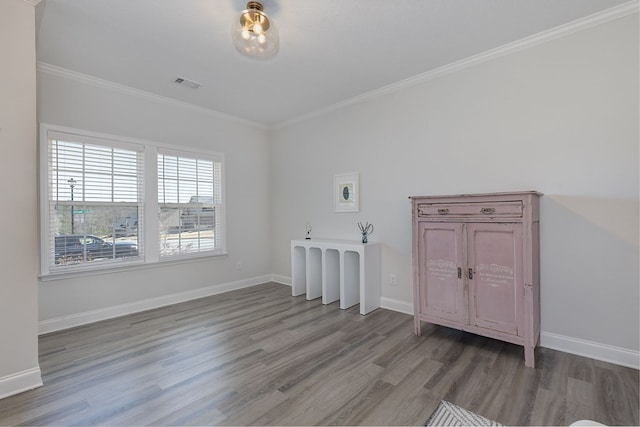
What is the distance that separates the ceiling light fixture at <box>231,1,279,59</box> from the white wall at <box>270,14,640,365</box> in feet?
6.25

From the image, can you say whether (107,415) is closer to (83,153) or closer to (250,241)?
(83,153)

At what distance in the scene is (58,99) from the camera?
3.09m

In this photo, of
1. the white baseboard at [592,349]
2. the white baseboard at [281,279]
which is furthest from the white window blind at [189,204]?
the white baseboard at [592,349]

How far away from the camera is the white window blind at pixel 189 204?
3.92 m

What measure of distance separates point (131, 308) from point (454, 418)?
3522mm

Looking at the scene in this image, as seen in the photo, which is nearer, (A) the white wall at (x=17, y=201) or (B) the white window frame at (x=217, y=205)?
(A) the white wall at (x=17, y=201)

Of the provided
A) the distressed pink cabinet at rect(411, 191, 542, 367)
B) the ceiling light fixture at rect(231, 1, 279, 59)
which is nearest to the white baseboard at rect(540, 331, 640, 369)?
the distressed pink cabinet at rect(411, 191, 542, 367)

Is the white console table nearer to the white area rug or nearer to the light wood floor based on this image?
the light wood floor

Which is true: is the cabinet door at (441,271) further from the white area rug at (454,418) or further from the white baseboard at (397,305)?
the white area rug at (454,418)

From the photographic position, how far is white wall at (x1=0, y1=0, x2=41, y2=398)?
197cm

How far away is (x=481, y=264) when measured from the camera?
2506mm

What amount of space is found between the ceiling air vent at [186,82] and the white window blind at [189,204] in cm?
91

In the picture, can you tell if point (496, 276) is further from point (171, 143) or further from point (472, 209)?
point (171, 143)

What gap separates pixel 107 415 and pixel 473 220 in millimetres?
2861
